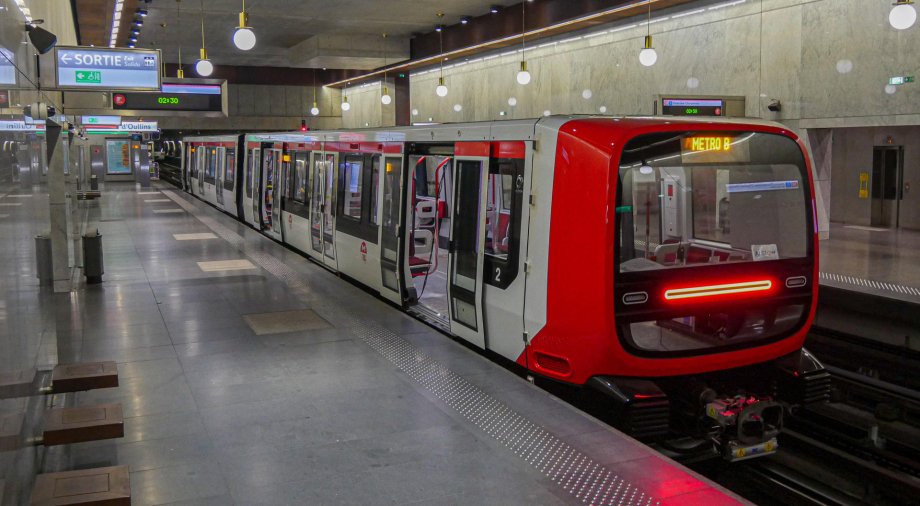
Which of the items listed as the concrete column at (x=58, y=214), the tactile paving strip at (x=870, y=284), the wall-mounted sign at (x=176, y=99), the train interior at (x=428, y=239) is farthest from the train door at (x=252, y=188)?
the tactile paving strip at (x=870, y=284)

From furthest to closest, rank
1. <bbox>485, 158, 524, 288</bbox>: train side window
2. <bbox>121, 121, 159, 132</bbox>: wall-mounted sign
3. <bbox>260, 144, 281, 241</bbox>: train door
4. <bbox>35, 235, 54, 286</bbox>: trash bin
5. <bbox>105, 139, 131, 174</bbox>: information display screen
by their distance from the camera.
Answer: <bbox>105, 139, 131, 174</bbox>: information display screen
<bbox>121, 121, 159, 132</bbox>: wall-mounted sign
<bbox>260, 144, 281, 241</bbox>: train door
<bbox>485, 158, 524, 288</bbox>: train side window
<bbox>35, 235, 54, 286</bbox>: trash bin

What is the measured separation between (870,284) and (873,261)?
2671mm

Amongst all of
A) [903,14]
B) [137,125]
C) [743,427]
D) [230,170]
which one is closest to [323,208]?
[743,427]

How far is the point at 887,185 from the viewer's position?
720 inches

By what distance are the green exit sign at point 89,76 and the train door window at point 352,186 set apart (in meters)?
3.55

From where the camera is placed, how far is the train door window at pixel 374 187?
35.6 feet

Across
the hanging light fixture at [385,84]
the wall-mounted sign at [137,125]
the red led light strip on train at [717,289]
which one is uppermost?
the hanging light fixture at [385,84]

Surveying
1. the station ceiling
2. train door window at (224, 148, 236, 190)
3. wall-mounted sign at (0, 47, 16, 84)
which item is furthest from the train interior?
train door window at (224, 148, 236, 190)

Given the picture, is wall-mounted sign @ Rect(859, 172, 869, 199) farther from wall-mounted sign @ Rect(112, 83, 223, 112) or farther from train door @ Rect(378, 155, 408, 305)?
wall-mounted sign @ Rect(112, 83, 223, 112)

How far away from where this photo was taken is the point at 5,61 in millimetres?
3742

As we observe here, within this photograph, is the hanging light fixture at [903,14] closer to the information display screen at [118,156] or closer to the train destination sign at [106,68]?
the train destination sign at [106,68]

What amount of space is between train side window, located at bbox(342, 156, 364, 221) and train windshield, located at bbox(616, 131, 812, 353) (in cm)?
591

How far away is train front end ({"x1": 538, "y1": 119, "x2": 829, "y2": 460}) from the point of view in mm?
5988

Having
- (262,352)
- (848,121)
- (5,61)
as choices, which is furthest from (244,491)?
(848,121)
